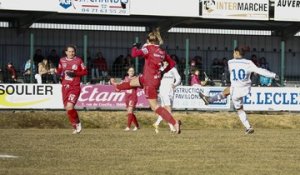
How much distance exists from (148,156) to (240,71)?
9500mm

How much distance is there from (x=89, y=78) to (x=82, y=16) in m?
5.56

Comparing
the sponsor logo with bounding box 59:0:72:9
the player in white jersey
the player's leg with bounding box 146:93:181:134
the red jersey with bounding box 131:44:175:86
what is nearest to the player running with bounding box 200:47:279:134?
the player in white jersey

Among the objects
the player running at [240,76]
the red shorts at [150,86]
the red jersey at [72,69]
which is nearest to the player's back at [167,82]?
the player running at [240,76]

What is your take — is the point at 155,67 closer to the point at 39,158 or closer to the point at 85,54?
the point at 39,158

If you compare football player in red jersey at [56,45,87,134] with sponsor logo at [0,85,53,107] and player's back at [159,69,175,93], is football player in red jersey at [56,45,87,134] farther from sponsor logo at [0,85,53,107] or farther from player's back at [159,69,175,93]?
sponsor logo at [0,85,53,107]

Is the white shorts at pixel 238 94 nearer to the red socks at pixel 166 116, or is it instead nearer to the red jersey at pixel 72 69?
the red jersey at pixel 72 69

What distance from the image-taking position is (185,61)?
34.8 metres

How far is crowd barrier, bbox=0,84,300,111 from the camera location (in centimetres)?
3123

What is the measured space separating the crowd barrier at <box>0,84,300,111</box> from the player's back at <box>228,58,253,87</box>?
9446 mm

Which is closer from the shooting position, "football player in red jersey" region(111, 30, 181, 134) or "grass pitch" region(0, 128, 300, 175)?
"grass pitch" region(0, 128, 300, 175)

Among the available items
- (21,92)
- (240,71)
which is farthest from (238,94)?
(21,92)

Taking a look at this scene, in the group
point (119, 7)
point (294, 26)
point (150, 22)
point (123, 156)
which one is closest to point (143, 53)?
point (123, 156)

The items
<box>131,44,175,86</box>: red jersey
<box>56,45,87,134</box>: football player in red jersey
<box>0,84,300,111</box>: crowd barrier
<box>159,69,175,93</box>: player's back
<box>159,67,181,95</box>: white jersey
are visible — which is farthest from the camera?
<box>0,84,300,111</box>: crowd barrier

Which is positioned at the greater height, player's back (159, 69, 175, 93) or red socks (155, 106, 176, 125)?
player's back (159, 69, 175, 93)
